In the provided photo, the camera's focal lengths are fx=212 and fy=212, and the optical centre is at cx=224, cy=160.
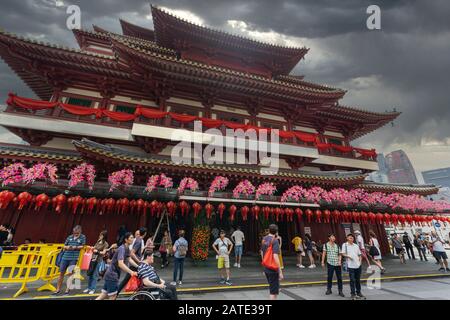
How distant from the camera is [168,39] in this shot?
14.5m

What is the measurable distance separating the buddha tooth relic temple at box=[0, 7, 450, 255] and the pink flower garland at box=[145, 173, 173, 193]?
0.05m

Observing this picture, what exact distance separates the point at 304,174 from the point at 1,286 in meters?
12.6

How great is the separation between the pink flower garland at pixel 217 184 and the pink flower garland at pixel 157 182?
6.09 ft

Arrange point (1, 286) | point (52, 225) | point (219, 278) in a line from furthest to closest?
point (52, 225), point (219, 278), point (1, 286)

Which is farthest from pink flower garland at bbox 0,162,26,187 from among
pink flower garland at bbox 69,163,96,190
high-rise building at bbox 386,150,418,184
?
high-rise building at bbox 386,150,418,184

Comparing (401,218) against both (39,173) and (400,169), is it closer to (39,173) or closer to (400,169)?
(39,173)

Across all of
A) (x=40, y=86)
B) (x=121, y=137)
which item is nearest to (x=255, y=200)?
(x=121, y=137)

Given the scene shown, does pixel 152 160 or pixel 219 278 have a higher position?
pixel 152 160

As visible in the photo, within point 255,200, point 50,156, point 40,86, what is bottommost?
point 255,200

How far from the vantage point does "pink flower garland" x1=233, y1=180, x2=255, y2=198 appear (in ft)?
32.6

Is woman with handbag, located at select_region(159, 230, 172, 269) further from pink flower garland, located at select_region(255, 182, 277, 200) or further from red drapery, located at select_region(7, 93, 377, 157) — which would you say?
red drapery, located at select_region(7, 93, 377, 157)

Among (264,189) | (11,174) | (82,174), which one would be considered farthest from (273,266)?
(11,174)
